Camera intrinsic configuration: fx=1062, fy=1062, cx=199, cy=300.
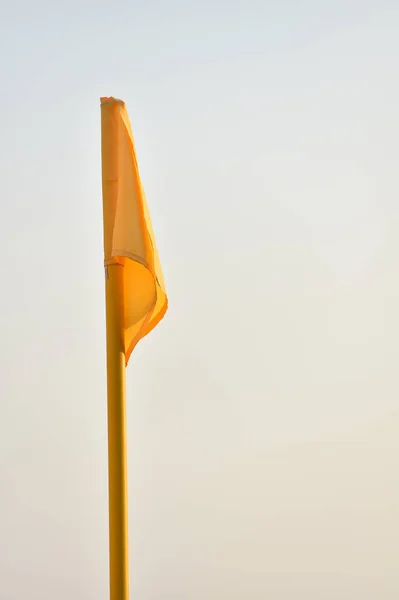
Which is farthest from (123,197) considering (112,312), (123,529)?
(123,529)

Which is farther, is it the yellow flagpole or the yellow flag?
the yellow flag

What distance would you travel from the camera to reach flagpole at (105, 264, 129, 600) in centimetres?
418

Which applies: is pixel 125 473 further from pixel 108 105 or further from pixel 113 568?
pixel 108 105

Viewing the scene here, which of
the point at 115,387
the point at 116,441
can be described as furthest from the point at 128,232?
the point at 116,441

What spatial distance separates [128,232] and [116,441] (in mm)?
851

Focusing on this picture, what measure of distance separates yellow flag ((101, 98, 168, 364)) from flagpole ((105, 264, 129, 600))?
0.13 ft

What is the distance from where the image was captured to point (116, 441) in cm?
425

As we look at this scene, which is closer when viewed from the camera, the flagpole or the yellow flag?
the flagpole

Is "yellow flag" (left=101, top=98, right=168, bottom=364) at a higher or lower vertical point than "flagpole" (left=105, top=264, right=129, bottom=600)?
higher

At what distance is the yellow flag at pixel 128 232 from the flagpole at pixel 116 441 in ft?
0.13

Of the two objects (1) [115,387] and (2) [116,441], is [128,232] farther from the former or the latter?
(2) [116,441]

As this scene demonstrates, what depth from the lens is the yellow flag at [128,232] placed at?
435cm

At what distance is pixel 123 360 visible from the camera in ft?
14.3

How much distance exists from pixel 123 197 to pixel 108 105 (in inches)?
16.0
